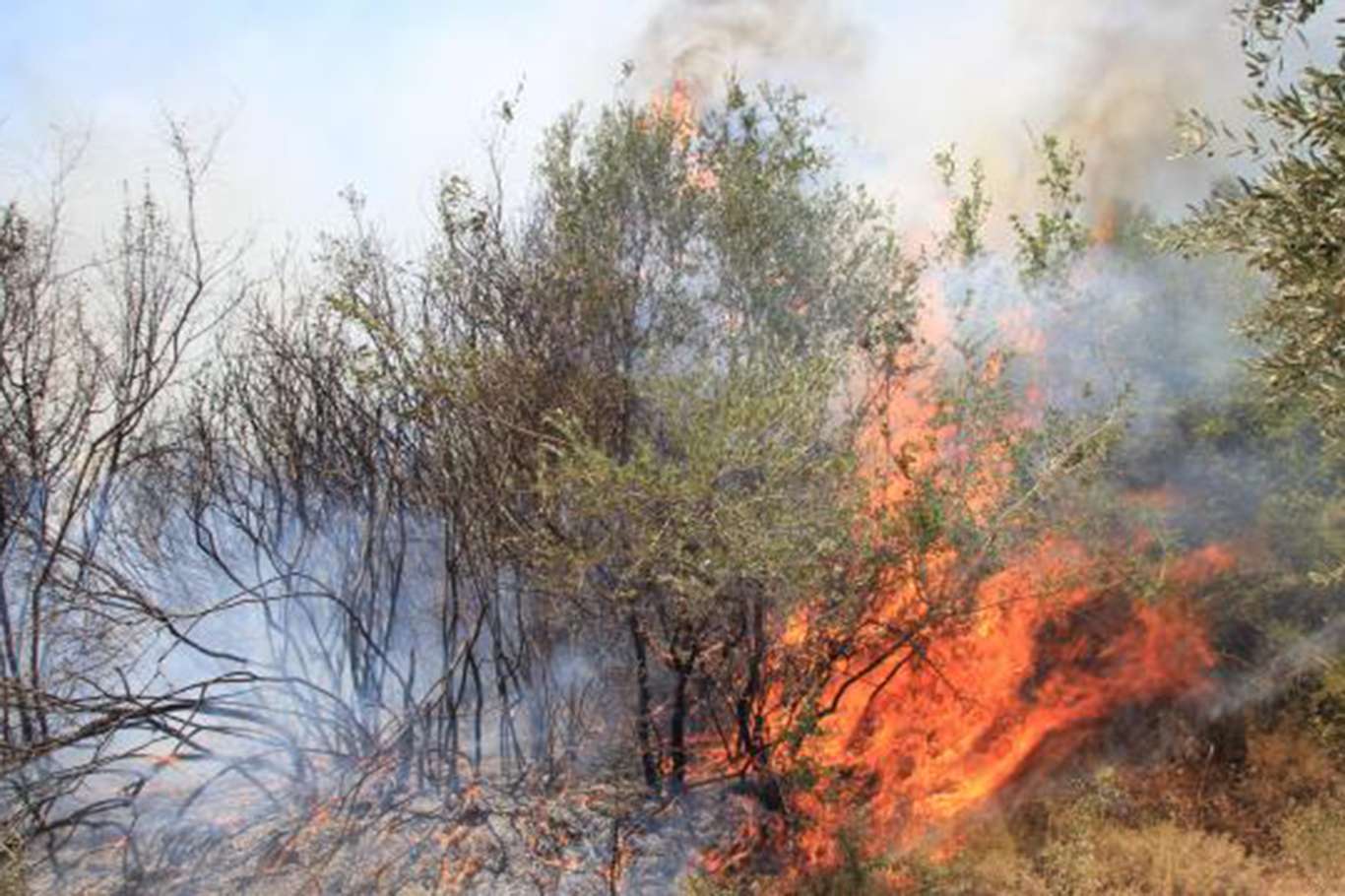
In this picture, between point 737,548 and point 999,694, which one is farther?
point 999,694

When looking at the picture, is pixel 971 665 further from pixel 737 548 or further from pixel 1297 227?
pixel 1297 227

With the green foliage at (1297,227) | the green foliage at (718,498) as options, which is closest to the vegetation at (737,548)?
the green foliage at (718,498)

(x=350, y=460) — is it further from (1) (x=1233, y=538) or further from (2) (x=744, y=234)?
(1) (x=1233, y=538)

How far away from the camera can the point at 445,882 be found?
1237 cm

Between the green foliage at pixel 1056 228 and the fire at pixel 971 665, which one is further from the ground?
the green foliage at pixel 1056 228

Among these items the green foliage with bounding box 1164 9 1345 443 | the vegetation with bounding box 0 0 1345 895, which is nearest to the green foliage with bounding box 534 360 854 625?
the vegetation with bounding box 0 0 1345 895

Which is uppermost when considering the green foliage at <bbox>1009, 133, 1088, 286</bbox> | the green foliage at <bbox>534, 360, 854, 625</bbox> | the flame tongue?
the green foliage at <bbox>1009, 133, 1088, 286</bbox>

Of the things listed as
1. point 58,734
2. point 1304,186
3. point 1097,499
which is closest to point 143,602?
point 58,734

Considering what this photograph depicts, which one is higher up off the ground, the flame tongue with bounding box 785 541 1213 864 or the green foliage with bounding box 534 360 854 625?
the green foliage with bounding box 534 360 854 625

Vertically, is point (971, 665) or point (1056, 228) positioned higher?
point (1056, 228)

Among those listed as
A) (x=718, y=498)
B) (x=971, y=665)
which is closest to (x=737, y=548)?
(x=718, y=498)

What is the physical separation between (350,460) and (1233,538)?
1251 cm

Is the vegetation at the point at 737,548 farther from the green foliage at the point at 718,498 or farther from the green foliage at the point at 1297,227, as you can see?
the green foliage at the point at 1297,227

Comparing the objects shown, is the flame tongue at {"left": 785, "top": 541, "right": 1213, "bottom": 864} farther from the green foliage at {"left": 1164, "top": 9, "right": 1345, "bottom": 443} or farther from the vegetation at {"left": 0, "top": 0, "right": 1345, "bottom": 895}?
the green foliage at {"left": 1164, "top": 9, "right": 1345, "bottom": 443}
